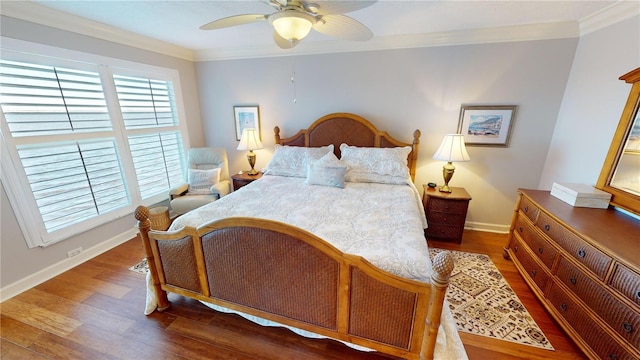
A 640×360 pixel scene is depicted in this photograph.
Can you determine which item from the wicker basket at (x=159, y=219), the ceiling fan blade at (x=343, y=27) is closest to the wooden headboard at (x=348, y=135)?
the ceiling fan blade at (x=343, y=27)

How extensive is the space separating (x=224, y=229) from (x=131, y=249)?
2046 millimetres

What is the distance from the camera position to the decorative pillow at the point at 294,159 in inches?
119

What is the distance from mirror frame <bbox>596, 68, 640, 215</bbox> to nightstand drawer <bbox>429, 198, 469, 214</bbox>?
102cm

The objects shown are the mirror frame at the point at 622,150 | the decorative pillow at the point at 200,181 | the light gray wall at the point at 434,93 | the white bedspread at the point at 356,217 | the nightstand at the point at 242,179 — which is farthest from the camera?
the nightstand at the point at 242,179

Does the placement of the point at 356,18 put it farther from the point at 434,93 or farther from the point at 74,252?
the point at 74,252

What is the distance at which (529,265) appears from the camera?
2.04m

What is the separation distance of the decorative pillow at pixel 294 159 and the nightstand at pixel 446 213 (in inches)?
52.8

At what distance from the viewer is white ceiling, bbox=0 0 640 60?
1.97m

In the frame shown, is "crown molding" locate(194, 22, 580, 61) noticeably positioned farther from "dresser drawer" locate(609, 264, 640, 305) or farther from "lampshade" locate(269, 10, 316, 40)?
"dresser drawer" locate(609, 264, 640, 305)

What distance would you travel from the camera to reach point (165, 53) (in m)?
3.20

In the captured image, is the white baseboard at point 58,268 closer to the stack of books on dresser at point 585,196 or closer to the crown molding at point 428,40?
the crown molding at point 428,40

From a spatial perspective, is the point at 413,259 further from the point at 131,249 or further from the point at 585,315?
the point at 131,249

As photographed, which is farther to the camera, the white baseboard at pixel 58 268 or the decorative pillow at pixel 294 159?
the decorative pillow at pixel 294 159

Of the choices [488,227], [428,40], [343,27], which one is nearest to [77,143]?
[343,27]
